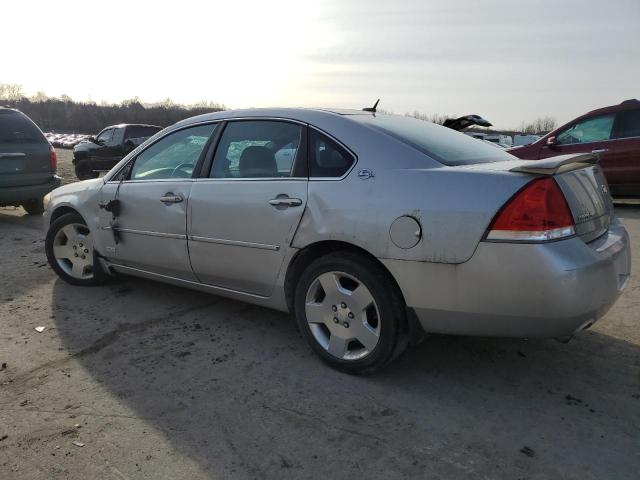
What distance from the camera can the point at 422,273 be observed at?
9.07ft

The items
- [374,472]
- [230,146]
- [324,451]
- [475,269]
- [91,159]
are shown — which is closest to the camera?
[374,472]

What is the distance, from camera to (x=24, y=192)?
8125 mm

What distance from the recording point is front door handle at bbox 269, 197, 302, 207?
127 inches

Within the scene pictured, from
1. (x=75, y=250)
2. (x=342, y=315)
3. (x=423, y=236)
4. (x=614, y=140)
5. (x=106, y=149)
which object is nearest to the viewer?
(x=423, y=236)

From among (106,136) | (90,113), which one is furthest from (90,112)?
(106,136)

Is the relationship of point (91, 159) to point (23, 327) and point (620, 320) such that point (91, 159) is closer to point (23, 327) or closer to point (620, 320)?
point (23, 327)

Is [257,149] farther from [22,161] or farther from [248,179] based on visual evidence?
[22,161]

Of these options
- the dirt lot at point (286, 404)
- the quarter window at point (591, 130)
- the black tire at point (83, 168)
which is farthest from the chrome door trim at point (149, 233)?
the black tire at point (83, 168)

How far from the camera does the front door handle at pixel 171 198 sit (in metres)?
3.86

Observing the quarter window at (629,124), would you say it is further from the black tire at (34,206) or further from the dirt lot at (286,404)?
the black tire at (34,206)

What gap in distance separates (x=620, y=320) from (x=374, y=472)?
263 cm

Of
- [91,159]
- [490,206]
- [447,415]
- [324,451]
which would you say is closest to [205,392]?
[324,451]

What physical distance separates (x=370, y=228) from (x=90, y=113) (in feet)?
334

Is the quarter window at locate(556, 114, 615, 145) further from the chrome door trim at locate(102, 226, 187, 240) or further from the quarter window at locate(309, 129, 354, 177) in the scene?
the chrome door trim at locate(102, 226, 187, 240)
